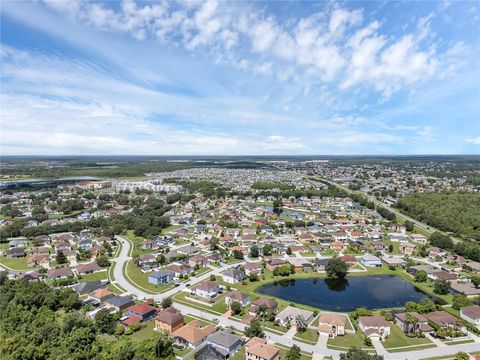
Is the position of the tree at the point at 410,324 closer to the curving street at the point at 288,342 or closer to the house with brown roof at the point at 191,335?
the curving street at the point at 288,342

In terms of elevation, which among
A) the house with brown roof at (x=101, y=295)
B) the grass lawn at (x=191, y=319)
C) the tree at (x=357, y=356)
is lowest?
the grass lawn at (x=191, y=319)

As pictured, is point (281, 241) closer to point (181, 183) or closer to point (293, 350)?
point (293, 350)

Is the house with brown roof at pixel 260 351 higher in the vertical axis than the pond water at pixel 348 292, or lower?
higher

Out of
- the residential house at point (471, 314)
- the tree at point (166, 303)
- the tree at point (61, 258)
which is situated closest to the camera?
the residential house at point (471, 314)

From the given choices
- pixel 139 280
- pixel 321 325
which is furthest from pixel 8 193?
pixel 321 325

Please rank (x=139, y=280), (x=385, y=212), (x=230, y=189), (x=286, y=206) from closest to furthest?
(x=139, y=280) → (x=385, y=212) → (x=286, y=206) → (x=230, y=189)

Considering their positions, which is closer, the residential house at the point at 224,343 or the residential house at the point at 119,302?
the residential house at the point at 224,343

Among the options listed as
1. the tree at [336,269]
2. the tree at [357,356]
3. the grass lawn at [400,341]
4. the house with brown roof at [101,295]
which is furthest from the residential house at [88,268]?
the grass lawn at [400,341]
